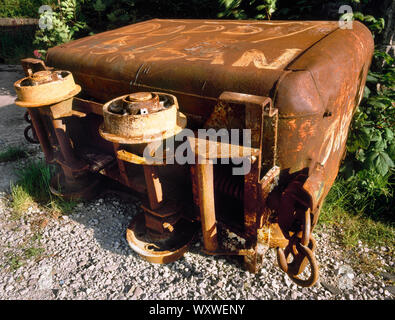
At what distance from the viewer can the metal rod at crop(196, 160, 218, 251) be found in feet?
5.31

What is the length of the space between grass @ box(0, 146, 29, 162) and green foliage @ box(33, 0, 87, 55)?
2194mm

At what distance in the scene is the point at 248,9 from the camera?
399 cm

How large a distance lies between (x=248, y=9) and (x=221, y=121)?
2922mm

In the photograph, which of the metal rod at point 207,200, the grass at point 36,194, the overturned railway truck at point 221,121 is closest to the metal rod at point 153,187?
the overturned railway truck at point 221,121

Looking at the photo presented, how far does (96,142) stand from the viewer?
9.64 feet

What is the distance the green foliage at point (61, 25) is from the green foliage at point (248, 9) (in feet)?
8.50

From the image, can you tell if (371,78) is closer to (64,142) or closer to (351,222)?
(351,222)

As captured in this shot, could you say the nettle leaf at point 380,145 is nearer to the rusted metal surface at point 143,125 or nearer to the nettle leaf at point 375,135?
the nettle leaf at point 375,135

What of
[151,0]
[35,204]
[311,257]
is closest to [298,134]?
[311,257]

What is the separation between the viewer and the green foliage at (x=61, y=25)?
16.2 feet

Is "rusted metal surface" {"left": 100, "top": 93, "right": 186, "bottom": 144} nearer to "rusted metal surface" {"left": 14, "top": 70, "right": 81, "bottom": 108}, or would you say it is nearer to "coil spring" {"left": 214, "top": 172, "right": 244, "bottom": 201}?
"coil spring" {"left": 214, "top": 172, "right": 244, "bottom": 201}

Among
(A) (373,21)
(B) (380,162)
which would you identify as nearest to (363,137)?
(B) (380,162)

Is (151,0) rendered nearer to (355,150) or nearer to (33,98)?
(33,98)

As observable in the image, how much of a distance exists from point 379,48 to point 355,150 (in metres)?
1.18
